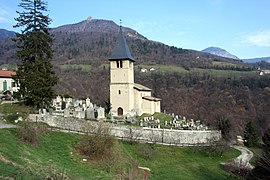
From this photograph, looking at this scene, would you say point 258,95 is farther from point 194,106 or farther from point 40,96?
point 40,96

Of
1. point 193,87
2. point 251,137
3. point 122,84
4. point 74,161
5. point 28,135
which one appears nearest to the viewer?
point 74,161

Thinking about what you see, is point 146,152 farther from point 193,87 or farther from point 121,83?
point 193,87

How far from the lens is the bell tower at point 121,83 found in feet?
121

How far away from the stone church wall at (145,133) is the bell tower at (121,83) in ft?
31.1

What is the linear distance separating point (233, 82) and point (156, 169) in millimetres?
88050

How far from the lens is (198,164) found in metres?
24.6

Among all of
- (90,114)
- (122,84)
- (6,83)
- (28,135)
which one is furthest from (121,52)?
(28,135)

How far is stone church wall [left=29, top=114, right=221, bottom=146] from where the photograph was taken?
23.6 metres

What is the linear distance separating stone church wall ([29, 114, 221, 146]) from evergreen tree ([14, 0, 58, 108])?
2.96 meters

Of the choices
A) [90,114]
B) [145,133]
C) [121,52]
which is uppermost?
[121,52]

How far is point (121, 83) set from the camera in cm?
3722

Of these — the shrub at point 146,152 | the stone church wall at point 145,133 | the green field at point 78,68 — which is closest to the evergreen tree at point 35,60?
the stone church wall at point 145,133

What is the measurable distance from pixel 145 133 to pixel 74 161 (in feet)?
42.2

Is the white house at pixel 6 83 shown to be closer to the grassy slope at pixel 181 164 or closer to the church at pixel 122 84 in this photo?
the church at pixel 122 84
